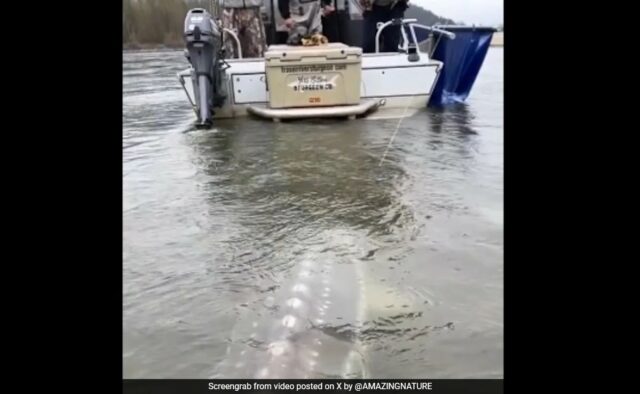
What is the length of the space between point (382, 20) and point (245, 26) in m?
1.17

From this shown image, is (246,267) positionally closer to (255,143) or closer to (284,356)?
(284,356)

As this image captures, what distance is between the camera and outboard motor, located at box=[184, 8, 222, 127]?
4012 mm

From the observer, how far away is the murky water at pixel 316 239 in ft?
6.48

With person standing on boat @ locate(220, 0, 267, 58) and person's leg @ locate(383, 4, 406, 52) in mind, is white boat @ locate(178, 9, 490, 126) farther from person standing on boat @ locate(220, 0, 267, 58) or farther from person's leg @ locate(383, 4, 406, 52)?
person's leg @ locate(383, 4, 406, 52)

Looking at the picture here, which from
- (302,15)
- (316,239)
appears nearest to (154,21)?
(316,239)

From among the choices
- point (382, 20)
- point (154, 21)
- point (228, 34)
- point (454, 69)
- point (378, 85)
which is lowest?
point (378, 85)

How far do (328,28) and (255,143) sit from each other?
6.60 ft

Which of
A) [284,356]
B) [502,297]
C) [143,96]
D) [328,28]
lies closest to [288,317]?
[284,356]

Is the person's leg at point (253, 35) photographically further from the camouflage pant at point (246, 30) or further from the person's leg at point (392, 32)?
the person's leg at point (392, 32)

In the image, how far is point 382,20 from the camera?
5.54 meters

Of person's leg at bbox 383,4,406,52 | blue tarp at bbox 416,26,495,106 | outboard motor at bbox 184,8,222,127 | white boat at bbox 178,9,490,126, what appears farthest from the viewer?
person's leg at bbox 383,4,406,52

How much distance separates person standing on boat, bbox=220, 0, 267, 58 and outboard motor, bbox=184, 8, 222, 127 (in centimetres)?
48

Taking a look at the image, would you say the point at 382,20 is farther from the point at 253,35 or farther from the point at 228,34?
the point at 228,34

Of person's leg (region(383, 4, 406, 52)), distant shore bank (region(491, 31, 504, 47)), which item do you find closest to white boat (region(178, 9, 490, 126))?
person's leg (region(383, 4, 406, 52))
